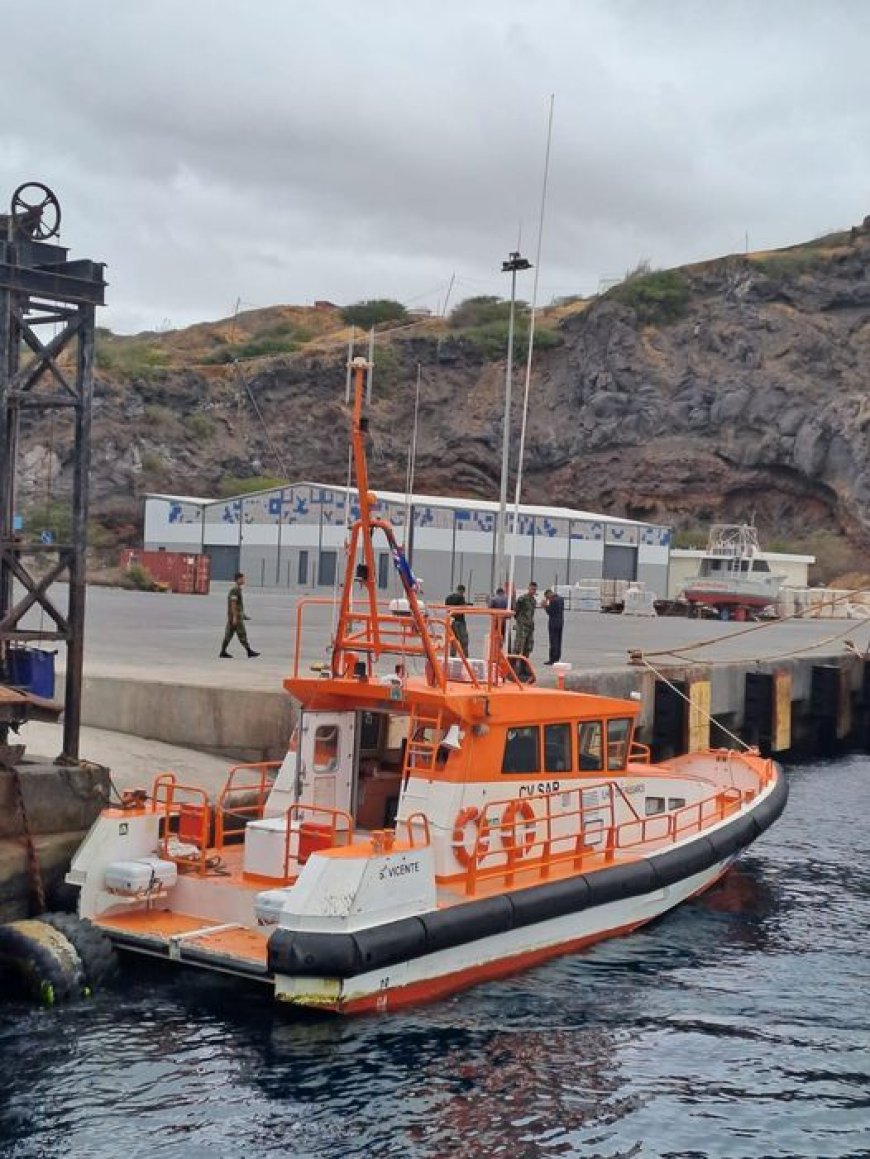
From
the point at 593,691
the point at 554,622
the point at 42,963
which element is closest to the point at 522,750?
the point at 42,963

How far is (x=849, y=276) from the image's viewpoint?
3273 inches

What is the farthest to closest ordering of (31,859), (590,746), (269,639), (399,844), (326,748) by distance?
(269,639)
(590,746)
(326,748)
(31,859)
(399,844)

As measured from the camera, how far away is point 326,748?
12000 mm

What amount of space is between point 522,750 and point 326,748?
69.2 inches

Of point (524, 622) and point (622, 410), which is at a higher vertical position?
point (622, 410)

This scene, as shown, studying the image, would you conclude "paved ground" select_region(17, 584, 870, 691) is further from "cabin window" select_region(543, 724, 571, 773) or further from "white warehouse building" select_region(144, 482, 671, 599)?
"white warehouse building" select_region(144, 482, 671, 599)

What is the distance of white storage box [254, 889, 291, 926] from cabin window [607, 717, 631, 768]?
411cm

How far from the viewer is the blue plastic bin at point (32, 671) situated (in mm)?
12617

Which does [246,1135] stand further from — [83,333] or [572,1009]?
[83,333]

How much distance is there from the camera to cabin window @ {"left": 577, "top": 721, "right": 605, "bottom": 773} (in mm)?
12680

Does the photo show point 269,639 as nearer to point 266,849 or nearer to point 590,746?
point 590,746

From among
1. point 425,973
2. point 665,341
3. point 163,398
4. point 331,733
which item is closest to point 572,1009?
point 425,973

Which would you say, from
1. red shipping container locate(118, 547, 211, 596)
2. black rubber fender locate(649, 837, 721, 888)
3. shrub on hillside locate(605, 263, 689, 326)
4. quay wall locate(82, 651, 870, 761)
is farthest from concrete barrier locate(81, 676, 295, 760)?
shrub on hillside locate(605, 263, 689, 326)

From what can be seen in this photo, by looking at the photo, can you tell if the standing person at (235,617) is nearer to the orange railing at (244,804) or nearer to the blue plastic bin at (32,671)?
the orange railing at (244,804)
